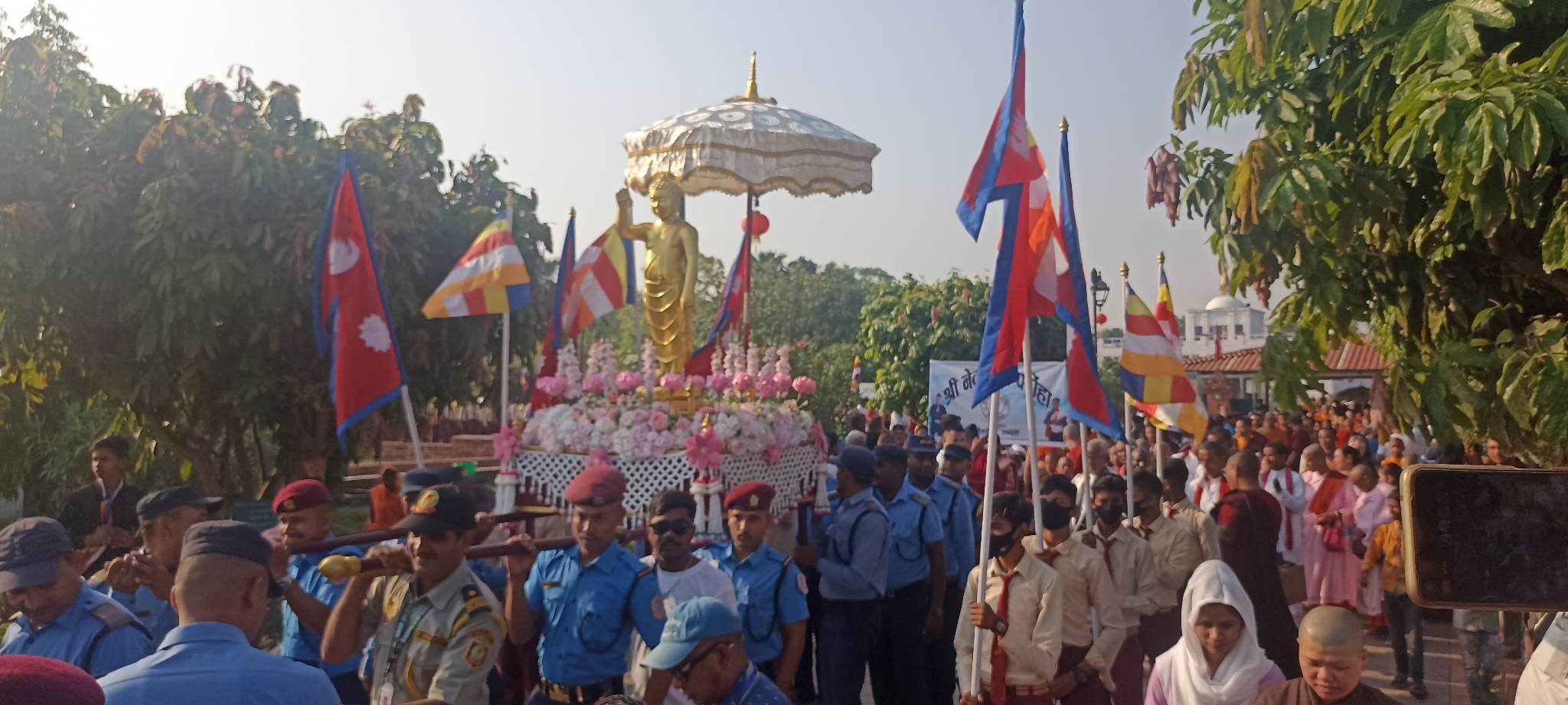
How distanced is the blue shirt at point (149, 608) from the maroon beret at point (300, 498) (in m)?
0.53

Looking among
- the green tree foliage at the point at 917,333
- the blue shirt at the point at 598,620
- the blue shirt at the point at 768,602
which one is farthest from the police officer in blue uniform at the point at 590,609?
the green tree foliage at the point at 917,333

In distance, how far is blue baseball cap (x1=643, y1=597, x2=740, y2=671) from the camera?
340cm

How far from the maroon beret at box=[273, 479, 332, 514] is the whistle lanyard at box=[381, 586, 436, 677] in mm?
1028

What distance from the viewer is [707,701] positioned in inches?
136

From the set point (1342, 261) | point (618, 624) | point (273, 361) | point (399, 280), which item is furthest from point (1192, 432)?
point (273, 361)

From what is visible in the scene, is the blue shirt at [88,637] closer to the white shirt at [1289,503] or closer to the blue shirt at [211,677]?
the blue shirt at [211,677]

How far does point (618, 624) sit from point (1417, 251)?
17.3 ft

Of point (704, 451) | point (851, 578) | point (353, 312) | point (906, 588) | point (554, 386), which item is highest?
point (353, 312)

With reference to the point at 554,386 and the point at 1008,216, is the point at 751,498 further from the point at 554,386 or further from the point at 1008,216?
the point at 554,386

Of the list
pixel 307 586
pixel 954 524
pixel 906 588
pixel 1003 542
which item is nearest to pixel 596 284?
pixel 954 524

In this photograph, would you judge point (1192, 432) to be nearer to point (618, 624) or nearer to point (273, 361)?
point (618, 624)

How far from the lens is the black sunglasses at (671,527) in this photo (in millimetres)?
4945

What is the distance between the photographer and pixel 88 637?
375 cm

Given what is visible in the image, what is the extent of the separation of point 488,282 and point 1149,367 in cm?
481
